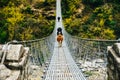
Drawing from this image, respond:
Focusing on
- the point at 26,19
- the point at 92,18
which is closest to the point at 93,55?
the point at 26,19

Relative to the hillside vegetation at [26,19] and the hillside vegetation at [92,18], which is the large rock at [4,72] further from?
the hillside vegetation at [92,18]

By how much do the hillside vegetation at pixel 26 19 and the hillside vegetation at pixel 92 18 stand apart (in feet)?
3.37

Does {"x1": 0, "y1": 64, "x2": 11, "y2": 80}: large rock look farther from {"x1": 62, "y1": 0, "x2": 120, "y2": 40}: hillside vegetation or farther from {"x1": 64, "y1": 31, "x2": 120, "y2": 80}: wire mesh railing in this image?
{"x1": 62, "y1": 0, "x2": 120, "y2": 40}: hillside vegetation

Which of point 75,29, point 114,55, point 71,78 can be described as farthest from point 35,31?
point 114,55

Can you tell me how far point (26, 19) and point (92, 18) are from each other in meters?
3.82

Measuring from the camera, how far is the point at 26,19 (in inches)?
726

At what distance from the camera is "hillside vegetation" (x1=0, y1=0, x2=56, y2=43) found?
17359 millimetres

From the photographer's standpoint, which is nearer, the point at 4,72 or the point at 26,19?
the point at 4,72

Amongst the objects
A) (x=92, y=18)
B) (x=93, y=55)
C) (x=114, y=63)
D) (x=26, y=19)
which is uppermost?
(x=26, y=19)

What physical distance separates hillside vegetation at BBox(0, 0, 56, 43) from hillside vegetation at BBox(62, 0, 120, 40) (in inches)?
40.4

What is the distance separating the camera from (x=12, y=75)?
2.32m

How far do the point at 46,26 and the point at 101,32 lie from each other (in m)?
3.08

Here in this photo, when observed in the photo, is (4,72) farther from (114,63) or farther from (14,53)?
(114,63)

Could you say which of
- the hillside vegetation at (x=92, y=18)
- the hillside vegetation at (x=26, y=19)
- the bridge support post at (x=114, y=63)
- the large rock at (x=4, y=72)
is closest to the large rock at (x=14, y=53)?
the large rock at (x=4, y=72)
